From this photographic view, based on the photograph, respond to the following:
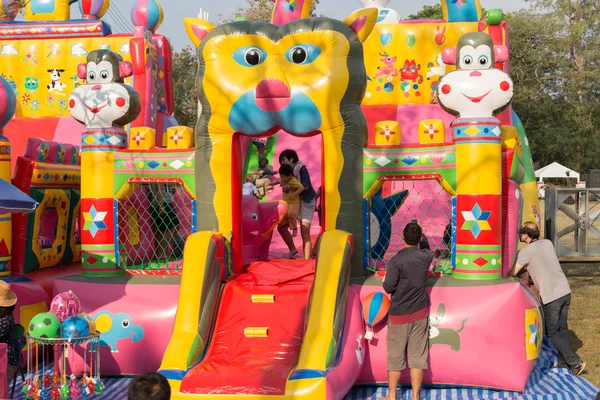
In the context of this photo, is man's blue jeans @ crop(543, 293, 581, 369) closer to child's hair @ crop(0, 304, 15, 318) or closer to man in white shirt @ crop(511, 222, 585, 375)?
man in white shirt @ crop(511, 222, 585, 375)

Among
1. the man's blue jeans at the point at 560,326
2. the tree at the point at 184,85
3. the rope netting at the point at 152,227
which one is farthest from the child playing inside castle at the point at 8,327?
the tree at the point at 184,85

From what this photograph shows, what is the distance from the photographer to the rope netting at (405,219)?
759 centimetres

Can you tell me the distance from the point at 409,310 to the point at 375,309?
1.36 ft

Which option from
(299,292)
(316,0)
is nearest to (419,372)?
(299,292)

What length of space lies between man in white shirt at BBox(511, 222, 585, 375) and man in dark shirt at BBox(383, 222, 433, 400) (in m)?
1.35

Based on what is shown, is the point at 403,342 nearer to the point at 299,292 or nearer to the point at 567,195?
the point at 299,292

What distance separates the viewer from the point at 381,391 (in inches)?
225

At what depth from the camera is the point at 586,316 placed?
332 inches

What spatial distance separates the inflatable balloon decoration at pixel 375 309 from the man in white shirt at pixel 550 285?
1384mm

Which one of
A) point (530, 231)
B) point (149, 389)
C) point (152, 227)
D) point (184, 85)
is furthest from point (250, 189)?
point (184, 85)

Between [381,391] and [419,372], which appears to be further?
[381,391]

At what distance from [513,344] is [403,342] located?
3.03 feet

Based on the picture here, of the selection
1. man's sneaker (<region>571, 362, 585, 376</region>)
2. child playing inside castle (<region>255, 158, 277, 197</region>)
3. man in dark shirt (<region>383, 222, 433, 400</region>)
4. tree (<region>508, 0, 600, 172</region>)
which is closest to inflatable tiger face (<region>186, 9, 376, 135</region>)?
man in dark shirt (<region>383, 222, 433, 400</region>)

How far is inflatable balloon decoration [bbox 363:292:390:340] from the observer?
5.61 meters
